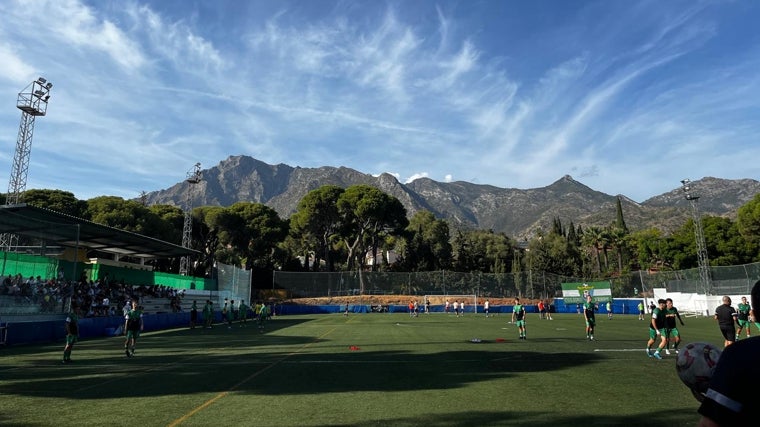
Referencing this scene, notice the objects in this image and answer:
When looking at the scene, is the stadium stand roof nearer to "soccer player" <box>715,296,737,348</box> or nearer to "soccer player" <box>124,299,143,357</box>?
"soccer player" <box>124,299,143,357</box>

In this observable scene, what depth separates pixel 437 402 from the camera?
340 inches

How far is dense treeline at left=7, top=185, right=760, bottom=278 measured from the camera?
208 ft

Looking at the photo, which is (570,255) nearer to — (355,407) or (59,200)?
(59,200)

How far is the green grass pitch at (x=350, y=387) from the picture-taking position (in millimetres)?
7656

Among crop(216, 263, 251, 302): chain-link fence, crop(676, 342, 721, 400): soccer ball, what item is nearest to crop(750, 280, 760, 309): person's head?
crop(676, 342, 721, 400): soccer ball

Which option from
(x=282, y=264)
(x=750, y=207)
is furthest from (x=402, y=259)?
(x=750, y=207)

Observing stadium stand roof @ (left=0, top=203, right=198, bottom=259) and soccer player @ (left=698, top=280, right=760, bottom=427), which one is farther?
stadium stand roof @ (left=0, top=203, right=198, bottom=259)

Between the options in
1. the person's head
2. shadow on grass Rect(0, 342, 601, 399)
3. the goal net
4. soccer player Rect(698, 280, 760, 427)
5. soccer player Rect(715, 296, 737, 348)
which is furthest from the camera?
the goal net

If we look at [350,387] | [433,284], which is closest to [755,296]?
[350,387]

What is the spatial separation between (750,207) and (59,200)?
8837cm

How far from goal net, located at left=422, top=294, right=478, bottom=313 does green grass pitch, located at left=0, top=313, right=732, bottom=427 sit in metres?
40.0

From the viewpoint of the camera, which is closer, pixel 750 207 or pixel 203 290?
pixel 203 290

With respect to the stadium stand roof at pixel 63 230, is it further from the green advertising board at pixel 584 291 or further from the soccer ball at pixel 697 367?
the green advertising board at pixel 584 291

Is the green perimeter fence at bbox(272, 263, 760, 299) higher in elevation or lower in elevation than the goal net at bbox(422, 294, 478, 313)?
higher
